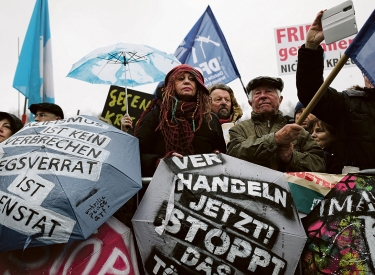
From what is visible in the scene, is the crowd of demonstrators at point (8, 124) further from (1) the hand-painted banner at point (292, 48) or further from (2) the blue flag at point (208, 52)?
(1) the hand-painted banner at point (292, 48)

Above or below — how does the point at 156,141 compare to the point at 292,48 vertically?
below

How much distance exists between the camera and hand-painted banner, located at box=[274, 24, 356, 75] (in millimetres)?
7133

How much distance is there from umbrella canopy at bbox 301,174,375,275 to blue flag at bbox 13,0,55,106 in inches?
165

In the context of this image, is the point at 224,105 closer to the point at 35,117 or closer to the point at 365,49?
the point at 35,117

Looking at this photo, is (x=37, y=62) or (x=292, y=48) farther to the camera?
(x=292, y=48)

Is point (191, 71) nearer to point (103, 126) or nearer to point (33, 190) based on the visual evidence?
point (103, 126)

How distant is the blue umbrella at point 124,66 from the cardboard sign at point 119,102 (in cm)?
11

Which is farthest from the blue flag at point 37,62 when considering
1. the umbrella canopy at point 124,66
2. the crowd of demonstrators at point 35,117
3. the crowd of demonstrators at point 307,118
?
the crowd of demonstrators at point 307,118

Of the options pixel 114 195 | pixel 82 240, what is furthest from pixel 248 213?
pixel 82 240

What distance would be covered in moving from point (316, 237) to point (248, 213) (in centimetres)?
42

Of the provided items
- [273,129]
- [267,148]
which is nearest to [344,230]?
[267,148]

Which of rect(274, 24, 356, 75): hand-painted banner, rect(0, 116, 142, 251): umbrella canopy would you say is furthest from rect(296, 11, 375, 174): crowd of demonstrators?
rect(274, 24, 356, 75): hand-painted banner

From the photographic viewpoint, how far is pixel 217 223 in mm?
2621

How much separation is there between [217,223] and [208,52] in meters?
4.79
